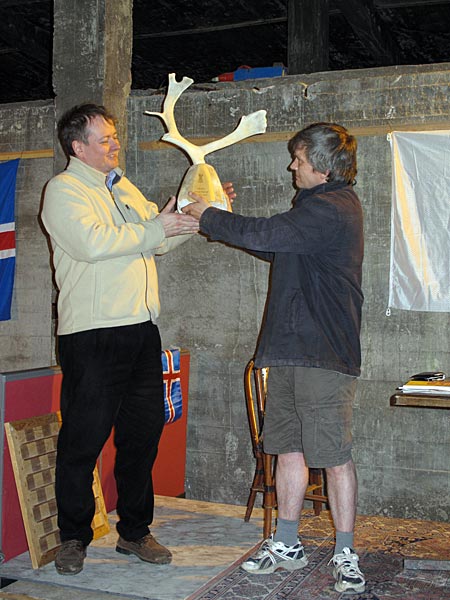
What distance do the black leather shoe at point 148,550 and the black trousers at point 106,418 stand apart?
0.04 metres

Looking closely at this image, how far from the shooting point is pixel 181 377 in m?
4.38

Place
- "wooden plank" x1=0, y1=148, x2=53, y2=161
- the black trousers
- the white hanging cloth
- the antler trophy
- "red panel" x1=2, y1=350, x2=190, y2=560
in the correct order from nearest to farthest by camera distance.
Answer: the black trousers, "red panel" x1=2, y1=350, x2=190, y2=560, the antler trophy, the white hanging cloth, "wooden plank" x1=0, y1=148, x2=53, y2=161

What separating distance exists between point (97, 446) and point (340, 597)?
108 centimetres

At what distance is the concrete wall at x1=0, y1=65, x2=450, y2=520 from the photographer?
410 centimetres

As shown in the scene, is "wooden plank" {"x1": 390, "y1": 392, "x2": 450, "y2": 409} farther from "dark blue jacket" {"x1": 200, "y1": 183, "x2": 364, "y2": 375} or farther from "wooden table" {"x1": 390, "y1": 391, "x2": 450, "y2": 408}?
"dark blue jacket" {"x1": 200, "y1": 183, "x2": 364, "y2": 375}

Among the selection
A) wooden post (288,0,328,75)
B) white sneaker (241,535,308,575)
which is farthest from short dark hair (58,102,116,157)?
wooden post (288,0,328,75)

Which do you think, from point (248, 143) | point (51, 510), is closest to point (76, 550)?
point (51, 510)

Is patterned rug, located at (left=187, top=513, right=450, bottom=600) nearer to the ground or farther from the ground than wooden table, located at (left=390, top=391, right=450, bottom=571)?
nearer to the ground

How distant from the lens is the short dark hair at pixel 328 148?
2.98 metres

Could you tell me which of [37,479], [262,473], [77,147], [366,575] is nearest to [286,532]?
[366,575]

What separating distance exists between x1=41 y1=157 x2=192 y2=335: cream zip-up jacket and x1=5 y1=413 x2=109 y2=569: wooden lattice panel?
1.50 feet

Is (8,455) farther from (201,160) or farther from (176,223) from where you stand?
(201,160)

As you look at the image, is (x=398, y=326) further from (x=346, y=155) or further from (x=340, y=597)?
(x=340, y=597)

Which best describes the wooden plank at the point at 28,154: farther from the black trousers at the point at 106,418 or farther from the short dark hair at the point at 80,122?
the black trousers at the point at 106,418
